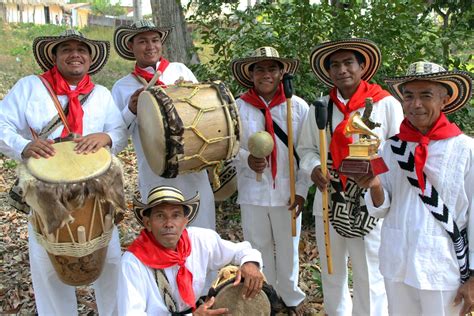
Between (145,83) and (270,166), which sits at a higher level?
(145,83)

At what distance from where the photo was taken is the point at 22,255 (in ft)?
17.7

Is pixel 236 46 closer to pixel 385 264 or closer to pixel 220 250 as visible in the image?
pixel 220 250

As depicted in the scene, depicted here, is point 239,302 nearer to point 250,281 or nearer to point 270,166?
point 250,281

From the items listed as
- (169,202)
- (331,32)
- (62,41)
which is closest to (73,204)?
(169,202)

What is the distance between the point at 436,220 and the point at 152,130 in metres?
1.90

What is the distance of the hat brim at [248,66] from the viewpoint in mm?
3807

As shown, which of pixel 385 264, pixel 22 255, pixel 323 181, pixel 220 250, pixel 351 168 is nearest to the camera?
pixel 351 168

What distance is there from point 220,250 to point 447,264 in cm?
131

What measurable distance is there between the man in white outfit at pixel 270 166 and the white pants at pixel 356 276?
36 cm

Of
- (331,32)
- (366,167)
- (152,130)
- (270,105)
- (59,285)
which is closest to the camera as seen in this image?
(366,167)

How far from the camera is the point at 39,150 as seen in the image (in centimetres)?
318

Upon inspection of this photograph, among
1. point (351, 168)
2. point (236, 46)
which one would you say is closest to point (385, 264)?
point (351, 168)

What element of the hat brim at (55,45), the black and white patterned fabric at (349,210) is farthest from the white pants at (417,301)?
the hat brim at (55,45)

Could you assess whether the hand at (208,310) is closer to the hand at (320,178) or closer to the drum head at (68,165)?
the drum head at (68,165)
